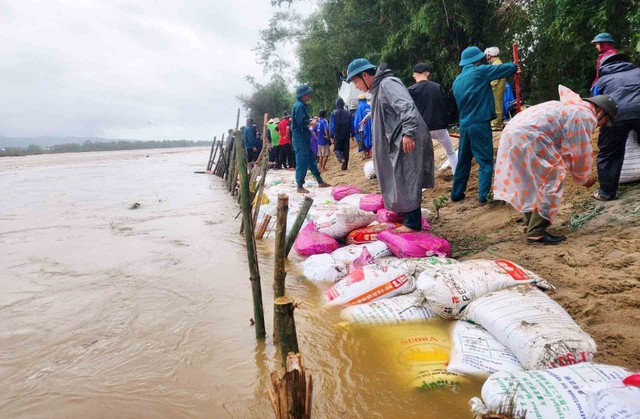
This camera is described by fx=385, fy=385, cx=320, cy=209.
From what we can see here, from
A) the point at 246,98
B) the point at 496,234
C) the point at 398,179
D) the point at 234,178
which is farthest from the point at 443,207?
the point at 246,98

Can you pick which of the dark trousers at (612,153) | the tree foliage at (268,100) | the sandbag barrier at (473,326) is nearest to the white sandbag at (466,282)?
the sandbag barrier at (473,326)

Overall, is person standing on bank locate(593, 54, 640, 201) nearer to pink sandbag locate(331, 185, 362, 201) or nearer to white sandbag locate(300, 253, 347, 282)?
white sandbag locate(300, 253, 347, 282)

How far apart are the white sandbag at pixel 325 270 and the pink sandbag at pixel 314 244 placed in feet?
1.18

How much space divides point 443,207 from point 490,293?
2.25 m

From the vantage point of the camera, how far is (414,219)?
3.08 meters

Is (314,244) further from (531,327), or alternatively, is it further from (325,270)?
(531,327)

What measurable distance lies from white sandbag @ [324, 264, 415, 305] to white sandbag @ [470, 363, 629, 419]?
Result: 107 cm

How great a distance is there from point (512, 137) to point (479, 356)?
60.3 inches

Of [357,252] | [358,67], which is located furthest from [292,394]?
[358,67]

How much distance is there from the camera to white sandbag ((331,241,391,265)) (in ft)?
9.86

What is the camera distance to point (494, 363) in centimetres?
163

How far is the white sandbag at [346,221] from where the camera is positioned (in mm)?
3451

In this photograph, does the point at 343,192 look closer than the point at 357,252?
No

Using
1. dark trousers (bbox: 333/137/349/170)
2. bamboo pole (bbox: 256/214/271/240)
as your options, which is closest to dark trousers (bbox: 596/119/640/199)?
bamboo pole (bbox: 256/214/271/240)
